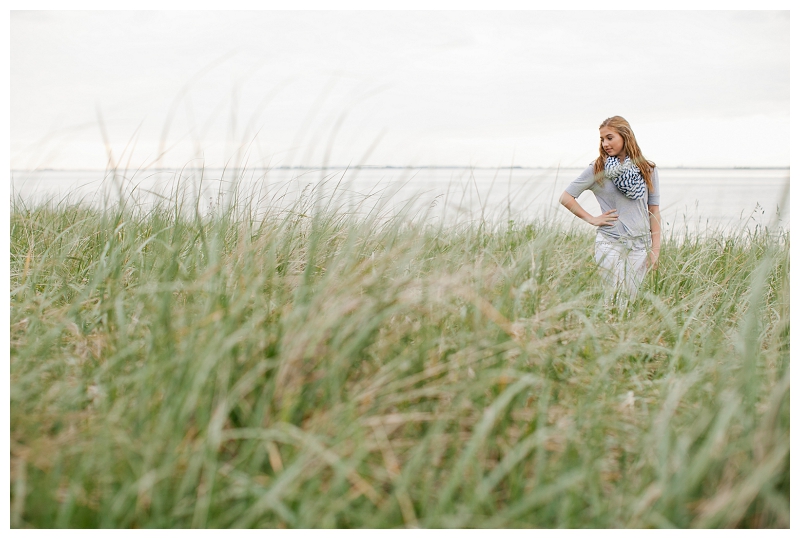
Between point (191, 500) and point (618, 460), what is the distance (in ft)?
3.49

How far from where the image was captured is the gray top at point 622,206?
3477 mm

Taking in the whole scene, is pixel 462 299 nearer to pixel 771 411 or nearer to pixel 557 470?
pixel 557 470

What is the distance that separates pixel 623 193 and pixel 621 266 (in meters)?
0.47

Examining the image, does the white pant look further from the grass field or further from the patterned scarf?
the grass field

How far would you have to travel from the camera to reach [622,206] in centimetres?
356

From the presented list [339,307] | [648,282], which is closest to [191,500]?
[339,307]

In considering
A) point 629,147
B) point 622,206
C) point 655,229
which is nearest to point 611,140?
point 629,147

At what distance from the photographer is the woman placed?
3.44m

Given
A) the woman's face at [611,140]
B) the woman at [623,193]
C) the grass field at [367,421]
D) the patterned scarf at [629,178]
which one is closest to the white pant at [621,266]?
the woman at [623,193]

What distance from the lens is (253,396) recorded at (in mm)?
1469

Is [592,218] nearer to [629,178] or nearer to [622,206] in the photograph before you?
[622,206]

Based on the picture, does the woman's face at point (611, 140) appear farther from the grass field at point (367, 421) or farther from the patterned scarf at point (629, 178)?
the grass field at point (367, 421)

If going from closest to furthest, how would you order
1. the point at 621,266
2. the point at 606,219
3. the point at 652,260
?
the point at 652,260, the point at 621,266, the point at 606,219

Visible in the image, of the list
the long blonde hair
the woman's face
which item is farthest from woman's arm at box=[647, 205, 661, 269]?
the woman's face
